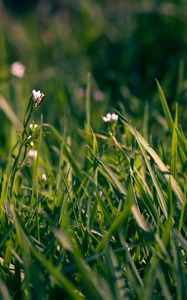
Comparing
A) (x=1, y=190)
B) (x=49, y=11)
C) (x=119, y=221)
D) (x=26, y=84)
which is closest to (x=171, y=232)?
(x=119, y=221)

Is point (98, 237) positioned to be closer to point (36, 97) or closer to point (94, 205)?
point (94, 205)

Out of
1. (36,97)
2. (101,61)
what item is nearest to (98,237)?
(36,97)

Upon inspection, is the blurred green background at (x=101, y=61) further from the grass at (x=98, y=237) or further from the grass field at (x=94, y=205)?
the grass at (x=98, y=237)

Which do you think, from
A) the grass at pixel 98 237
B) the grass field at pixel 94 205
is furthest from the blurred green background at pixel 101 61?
the grass at pixel 98 237

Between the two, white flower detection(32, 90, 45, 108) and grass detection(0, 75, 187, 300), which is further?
white flower detection(32, 90, 45, 108)

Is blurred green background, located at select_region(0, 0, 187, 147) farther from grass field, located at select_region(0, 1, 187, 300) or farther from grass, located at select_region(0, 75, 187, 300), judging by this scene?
grass, located at select_region(0, 75, 187, 300)

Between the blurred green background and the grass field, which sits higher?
the blurred green background

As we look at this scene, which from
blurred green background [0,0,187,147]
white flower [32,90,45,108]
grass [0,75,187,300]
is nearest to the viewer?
grass [0,75,187,300]

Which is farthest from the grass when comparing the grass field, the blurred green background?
the blurred green background
